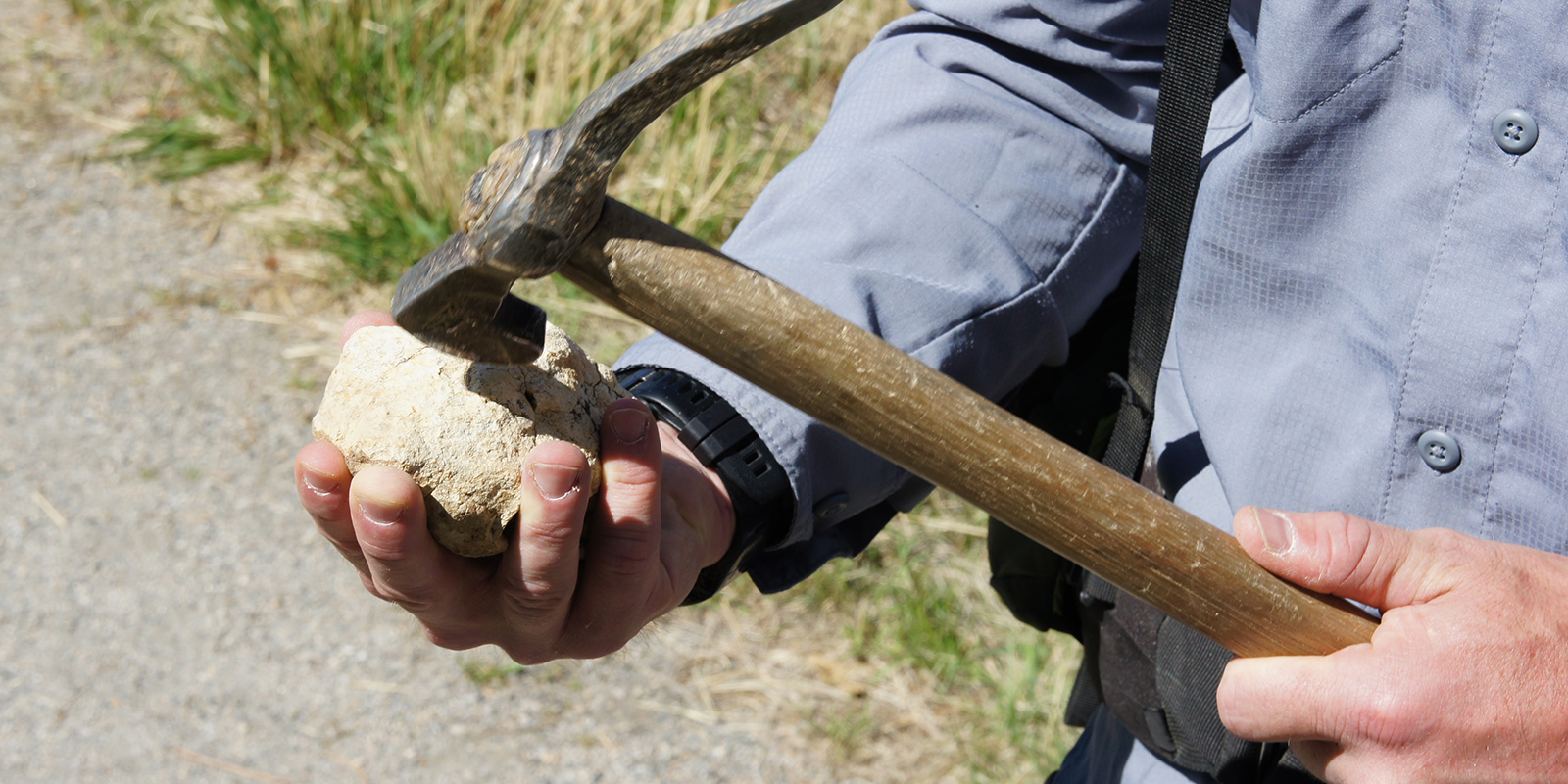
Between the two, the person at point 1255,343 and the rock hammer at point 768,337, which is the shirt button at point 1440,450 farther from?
the rock hammer at point 768,337

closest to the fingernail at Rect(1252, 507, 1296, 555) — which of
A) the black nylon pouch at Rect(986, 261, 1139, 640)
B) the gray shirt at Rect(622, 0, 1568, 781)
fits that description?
the gray shirt at Rect(622, 0, 1568, 781)

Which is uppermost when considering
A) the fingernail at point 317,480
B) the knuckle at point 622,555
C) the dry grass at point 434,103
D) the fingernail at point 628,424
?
the fingernail at point 317,480

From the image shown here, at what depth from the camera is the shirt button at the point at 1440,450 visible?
Answer: 4.44 feet

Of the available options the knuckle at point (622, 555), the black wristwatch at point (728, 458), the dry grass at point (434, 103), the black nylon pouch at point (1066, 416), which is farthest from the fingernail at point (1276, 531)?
the dry grass at point (434, 103)

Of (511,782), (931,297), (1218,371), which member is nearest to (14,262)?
(511,782)

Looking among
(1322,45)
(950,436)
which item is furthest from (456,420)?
(1322,45)

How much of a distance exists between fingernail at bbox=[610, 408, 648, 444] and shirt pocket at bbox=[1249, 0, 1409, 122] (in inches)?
35.0

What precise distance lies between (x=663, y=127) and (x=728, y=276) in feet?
11.1

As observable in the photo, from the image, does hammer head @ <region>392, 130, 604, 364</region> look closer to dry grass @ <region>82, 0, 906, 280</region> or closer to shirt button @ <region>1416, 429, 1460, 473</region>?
shirt button @ <region>1416, 429, 1460, 473</region>

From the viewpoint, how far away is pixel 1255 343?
5.06ft

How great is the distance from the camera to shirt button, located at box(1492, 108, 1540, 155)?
1.28 m

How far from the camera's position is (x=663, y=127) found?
4441 millimetres

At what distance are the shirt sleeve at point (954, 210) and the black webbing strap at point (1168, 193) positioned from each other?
0.15m

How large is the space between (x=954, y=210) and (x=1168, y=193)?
0.30m
